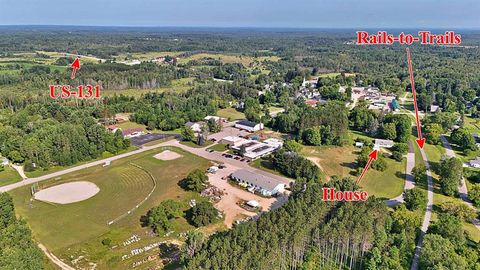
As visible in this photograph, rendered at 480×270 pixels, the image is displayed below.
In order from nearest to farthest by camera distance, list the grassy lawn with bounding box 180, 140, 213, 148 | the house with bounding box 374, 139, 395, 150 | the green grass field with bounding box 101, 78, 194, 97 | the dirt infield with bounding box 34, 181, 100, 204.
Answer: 1. the dirt infield with bounding box 34, 181, 100, 204
2. the house with bounding box 374, 139, 395, 150
3. the grassy lawn with bounding box 180, 140, 213, 148
4. the green grass field with bounding box 101, 78, 194, 97

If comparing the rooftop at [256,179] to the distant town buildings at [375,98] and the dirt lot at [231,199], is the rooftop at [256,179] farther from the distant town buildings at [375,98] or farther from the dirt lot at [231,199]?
the distant town buildings at [375,98]

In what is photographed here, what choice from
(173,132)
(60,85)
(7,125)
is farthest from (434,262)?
(60,85)

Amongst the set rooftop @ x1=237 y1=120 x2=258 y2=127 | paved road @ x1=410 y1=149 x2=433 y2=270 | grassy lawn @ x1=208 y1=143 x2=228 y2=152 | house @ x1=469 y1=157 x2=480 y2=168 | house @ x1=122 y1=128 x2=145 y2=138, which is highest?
rooftop @ x1=237 y1=120 x2=258 y2=127

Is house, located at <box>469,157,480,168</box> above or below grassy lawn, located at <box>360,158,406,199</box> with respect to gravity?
above

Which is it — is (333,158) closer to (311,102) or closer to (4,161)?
(311,102)

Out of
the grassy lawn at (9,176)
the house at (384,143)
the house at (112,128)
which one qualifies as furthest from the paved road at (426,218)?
the house at (112,128)

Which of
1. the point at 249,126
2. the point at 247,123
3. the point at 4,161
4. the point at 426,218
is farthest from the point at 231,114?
the point at 426,218

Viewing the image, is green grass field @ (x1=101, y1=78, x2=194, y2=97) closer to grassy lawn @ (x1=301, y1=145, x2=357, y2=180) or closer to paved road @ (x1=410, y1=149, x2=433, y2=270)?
grassy lawn @ (x1=301, y1=145, x2=357, y2=180)

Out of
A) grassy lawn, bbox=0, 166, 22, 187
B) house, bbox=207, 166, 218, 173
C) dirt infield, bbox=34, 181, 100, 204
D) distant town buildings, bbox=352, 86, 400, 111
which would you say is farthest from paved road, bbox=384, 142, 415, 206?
grassy lawn, bbox=0, 166, 22, 187
